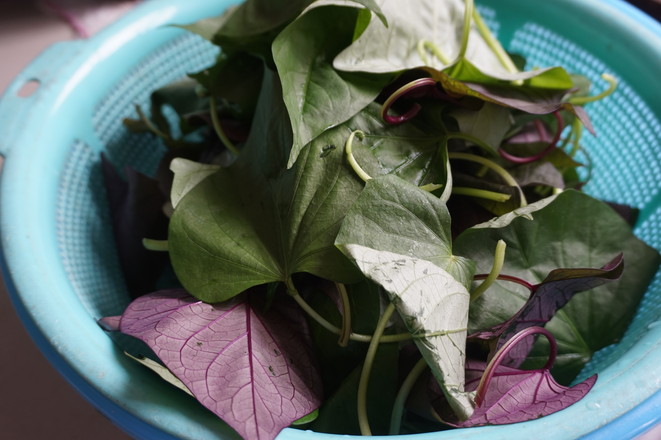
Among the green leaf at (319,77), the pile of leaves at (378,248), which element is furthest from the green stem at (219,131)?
the green leaf at (319,77)

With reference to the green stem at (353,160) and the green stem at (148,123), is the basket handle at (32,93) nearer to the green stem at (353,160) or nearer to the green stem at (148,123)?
the green stem at (148,123)

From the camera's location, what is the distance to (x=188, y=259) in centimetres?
37

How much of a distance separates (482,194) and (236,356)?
19 centimetres

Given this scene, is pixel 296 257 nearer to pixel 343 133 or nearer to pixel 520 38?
pixel 343 133

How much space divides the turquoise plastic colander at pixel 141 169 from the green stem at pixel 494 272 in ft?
0.24

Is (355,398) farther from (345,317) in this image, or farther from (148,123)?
(148,123)

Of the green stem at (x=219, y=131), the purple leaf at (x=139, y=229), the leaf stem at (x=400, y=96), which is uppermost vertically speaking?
the leaf stem at (x=400, y=96)

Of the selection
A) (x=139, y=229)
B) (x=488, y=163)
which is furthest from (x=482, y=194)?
(x=139, y=229)

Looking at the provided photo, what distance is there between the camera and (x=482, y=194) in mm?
399

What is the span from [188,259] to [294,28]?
15 cm

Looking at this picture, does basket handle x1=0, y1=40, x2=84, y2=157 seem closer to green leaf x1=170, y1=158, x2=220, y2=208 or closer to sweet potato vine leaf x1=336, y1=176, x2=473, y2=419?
green leaf x1=170, y1=158, x2=220, y2=208

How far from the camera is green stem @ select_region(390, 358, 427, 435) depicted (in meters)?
0.36

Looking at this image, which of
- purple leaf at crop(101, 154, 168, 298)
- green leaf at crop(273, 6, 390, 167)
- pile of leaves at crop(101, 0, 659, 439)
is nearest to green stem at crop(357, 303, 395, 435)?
pile of leaves at crop(101, 0, 659, 439)

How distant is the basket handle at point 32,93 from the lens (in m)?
0.46
